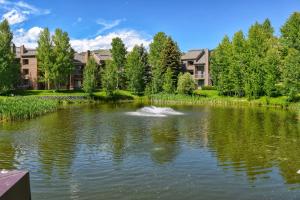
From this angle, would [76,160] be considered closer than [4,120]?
Yes

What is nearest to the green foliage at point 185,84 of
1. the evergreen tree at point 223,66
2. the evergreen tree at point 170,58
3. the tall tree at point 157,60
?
the evergreen tree at point 223,66

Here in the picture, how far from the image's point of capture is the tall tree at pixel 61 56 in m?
81.6

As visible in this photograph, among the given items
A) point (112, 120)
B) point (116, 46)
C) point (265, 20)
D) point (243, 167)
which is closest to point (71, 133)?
point (112, 120)

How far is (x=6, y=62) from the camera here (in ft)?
242

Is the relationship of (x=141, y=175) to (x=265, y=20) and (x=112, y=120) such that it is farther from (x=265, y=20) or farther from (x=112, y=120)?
(x=265, y=20)

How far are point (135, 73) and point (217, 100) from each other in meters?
24.8

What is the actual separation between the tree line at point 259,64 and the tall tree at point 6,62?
4767 centimetres

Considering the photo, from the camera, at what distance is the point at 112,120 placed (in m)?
42.8

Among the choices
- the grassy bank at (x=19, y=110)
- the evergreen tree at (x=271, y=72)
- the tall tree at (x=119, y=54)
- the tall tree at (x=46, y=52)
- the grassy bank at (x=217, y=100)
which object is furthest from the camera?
the tall tree at (x=119, y=54)

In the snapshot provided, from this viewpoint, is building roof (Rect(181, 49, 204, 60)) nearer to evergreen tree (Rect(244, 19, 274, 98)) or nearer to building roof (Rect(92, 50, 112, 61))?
building roof (Rect(92, 50, 112, 61))

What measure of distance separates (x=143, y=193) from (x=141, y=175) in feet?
9.26

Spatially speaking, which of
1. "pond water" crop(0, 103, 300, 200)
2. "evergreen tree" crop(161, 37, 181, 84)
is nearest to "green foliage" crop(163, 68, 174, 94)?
"evergreen tree" crop(161, 37, 181, 84)

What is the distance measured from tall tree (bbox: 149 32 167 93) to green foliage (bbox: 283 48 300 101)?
34.9 metres

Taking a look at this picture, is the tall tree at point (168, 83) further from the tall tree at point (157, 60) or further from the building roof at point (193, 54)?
the building roof at point (193, 54)
